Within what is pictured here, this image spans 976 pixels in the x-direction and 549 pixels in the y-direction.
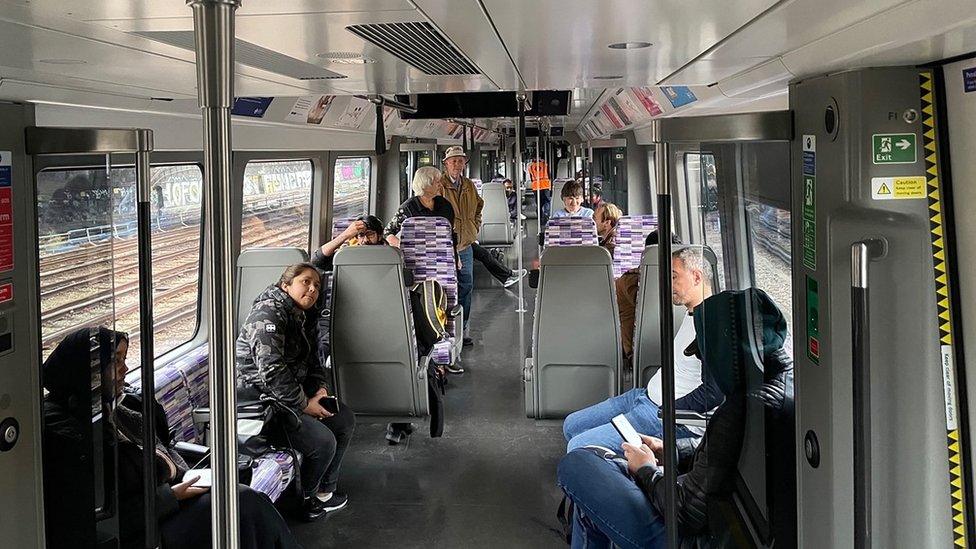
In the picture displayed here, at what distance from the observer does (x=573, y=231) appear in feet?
24.5

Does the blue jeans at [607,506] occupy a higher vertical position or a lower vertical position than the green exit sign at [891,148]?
lower


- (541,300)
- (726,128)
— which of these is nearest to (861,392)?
(726,128)

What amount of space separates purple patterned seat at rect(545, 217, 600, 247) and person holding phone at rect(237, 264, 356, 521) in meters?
3.47

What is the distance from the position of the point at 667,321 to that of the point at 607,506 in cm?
122

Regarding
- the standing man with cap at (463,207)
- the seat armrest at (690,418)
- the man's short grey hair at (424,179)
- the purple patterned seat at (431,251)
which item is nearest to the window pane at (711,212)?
the seat armrest at (690,418)

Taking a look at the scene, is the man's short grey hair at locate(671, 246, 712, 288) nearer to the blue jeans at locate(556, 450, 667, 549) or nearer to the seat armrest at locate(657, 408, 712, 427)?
the seat armrest at locate(657, 408, 712, 427)

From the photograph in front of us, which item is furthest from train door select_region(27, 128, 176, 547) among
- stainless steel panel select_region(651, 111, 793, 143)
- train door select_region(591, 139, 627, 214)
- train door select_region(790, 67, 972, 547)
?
train door select_region(591, 139, 627, 214)

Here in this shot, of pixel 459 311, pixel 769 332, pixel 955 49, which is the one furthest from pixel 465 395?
pixel 955 49

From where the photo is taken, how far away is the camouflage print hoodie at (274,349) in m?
4.14

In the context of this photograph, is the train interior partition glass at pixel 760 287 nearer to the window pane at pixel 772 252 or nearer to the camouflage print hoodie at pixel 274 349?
the window pane at pixel 772 252

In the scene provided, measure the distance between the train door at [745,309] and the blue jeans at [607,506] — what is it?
0.79 feet

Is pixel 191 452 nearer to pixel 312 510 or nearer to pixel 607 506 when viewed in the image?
pixel 312 510

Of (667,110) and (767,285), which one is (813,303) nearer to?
(767,285)

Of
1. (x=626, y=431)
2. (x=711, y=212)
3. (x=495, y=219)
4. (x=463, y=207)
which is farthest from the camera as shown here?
(x=495, y=219)
